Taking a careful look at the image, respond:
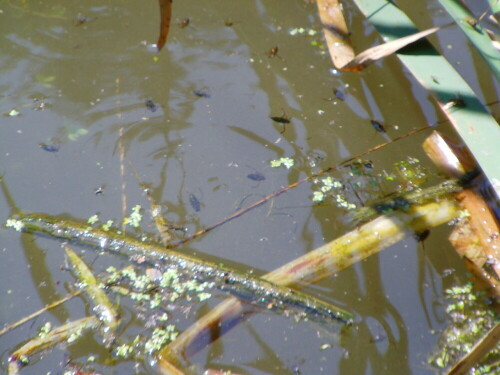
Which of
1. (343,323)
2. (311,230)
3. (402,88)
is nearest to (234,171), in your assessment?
(311,230)

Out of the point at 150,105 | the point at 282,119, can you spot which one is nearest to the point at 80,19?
the point at 150,105

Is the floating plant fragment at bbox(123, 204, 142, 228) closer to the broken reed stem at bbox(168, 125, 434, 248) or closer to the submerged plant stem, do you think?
the broken reed stem at bbox(168, 125, 434, 248)

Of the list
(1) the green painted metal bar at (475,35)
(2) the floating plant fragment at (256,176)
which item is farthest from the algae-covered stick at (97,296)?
(1) the green painted metal bar at (475,35)

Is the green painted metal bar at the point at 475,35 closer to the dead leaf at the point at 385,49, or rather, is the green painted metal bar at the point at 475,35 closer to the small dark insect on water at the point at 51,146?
the dead leaf at the point at 385,49

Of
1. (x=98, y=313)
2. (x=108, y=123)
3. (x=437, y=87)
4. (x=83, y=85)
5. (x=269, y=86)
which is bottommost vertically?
(x=98, y=313)

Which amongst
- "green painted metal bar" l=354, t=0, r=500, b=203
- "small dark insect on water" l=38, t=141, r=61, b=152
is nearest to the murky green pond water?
"small dark insect on water" l=38, t=141, r=61, b=152

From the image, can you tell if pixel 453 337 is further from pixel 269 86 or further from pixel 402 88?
pixel 269 86

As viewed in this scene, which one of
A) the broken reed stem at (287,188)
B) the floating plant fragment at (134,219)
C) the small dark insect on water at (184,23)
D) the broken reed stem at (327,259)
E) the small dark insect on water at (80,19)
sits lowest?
the broken reed stem at (327,259)
